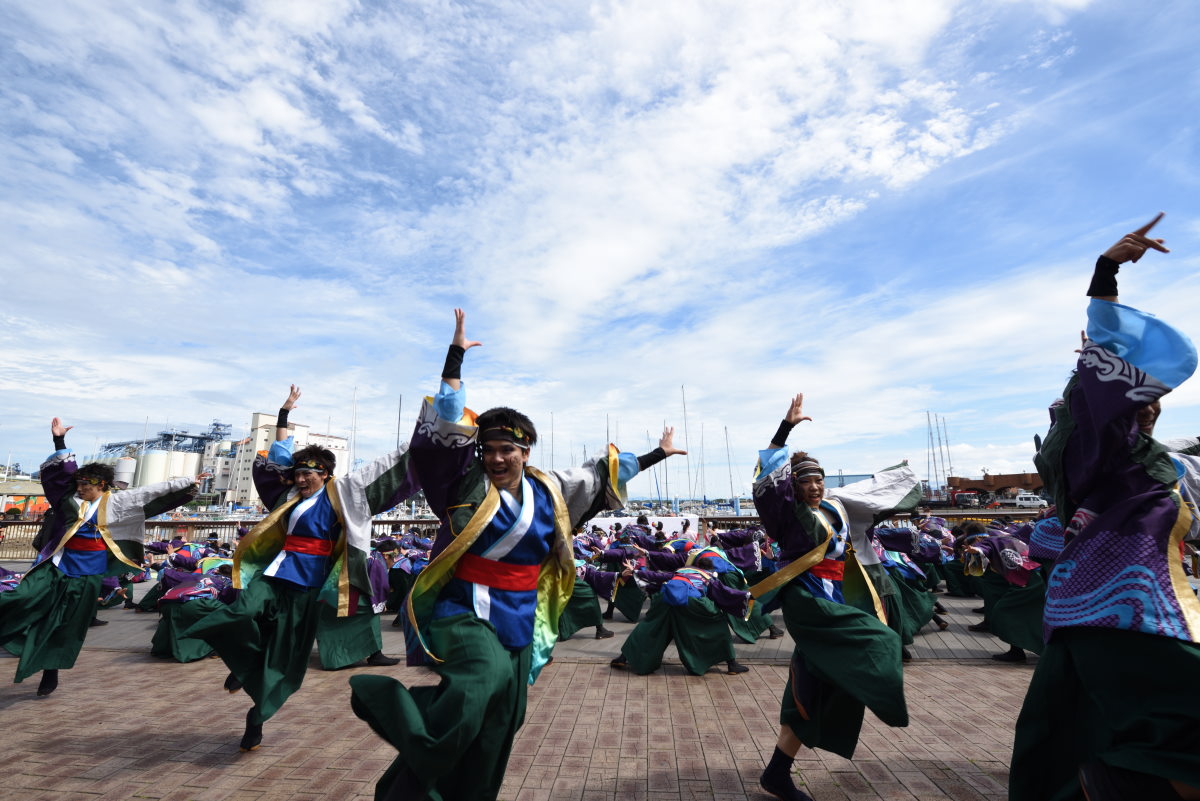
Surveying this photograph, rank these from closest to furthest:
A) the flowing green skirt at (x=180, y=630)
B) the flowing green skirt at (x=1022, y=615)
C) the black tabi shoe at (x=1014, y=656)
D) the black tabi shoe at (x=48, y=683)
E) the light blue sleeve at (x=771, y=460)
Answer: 1. the light blue sleeve at (x=771, y=460)
2. the black tabi shoe at (x=48, y=683)
3. the flowing green skirt at (x=1022, y=615)
4. the black tabi shoe at (x=1014, y=656)
5. the flowing green skirt at (x=180, y=630)

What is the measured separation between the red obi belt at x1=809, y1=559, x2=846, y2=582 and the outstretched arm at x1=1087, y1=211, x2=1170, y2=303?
2.16 m

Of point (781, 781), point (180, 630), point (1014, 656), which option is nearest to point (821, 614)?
point (781, 781)

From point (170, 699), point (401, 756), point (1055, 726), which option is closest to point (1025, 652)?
point (1055, 726)

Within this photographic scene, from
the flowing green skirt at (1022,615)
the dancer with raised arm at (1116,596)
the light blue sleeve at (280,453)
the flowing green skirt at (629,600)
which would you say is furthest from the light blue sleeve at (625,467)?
the flowing green skirt at (629,600)

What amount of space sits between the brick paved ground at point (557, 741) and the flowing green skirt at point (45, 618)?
360 mm

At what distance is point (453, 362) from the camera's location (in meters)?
3.31

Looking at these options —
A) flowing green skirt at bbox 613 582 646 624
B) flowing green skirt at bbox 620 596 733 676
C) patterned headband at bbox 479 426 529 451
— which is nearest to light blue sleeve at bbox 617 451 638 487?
patterned headband at bbox 479 426 529 451

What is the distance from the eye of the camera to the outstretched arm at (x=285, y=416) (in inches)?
225

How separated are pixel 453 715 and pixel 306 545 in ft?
9.35

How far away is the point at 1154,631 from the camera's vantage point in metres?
2.20

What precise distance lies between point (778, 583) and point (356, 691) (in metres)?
2.57

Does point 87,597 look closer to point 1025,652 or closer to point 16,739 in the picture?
point 16,739

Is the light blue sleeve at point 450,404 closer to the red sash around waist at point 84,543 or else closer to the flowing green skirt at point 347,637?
the flowing green skirt at point 347,637

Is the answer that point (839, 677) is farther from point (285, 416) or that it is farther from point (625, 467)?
point (285, 416)
